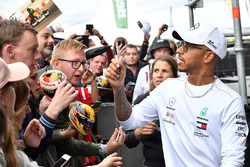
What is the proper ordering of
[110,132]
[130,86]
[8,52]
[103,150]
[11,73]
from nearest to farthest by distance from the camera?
[11,73] < [8,52] < [103,150] < [110,132] < [130,86]

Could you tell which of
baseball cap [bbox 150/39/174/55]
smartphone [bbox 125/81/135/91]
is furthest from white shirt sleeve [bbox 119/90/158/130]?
smartphone [bbox 125/81/135/91]

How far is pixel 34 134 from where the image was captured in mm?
2896

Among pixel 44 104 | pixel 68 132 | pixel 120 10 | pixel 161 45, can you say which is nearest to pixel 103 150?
pixel 68 132

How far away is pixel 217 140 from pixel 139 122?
71cm

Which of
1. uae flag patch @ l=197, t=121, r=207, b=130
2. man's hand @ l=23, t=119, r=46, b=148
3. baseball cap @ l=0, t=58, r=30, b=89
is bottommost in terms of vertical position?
uae flag patch @ l=197, t=121, r=207, b=130

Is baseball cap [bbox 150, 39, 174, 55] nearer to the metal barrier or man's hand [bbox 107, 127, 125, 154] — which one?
the metal barrier

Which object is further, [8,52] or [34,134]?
[8,52]

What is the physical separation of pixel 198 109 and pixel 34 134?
1.10 metres

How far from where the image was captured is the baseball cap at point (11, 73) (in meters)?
2.14

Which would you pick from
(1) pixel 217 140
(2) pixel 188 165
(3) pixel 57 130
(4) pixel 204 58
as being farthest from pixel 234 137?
(3) pixel 57 130

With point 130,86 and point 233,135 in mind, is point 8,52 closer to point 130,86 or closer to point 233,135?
point 233,135

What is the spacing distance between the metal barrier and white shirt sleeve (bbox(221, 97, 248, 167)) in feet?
9.14

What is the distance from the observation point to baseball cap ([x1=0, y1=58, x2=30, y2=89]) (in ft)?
7.04

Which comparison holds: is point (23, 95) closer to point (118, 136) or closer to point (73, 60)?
point (118, 136)
